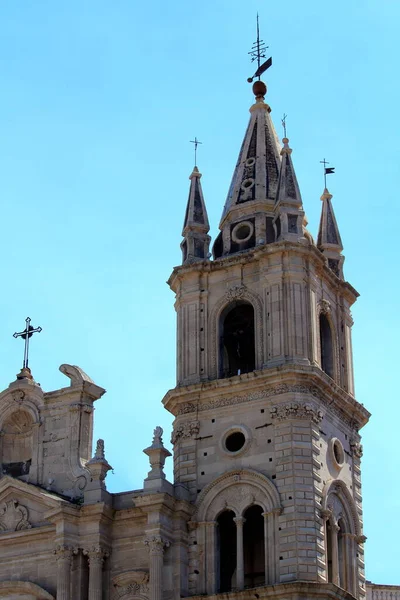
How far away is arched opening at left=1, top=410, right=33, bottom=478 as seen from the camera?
4441 centimetres

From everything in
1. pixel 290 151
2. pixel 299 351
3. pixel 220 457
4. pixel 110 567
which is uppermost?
pixel 290 151

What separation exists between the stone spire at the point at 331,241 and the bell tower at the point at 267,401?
5 centimetres

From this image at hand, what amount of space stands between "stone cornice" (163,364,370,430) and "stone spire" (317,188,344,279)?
14.8 ft

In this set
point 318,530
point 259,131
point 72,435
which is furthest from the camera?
point 259,131

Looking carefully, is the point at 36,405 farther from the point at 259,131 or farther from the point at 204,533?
the point at 259,131

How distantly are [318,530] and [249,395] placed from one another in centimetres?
432

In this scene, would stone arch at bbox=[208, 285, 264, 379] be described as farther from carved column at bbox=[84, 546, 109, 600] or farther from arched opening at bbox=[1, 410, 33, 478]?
carved column at bbox=[84, 546, 109, 600]

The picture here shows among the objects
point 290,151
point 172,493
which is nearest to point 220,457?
point 172,493

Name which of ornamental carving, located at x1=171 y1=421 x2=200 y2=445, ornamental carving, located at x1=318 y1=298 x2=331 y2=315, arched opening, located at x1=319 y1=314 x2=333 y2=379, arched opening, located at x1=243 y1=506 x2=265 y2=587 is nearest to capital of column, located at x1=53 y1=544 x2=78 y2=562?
ornamental carving, located at x1=171 y1=421 x2=200 y2=445

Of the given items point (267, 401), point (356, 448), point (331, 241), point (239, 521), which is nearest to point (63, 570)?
point (239, 521)

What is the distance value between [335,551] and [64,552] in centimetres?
707

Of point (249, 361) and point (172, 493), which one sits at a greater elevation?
point (249, 361)

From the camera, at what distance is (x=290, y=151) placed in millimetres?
45688

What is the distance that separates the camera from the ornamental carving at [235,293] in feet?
144
